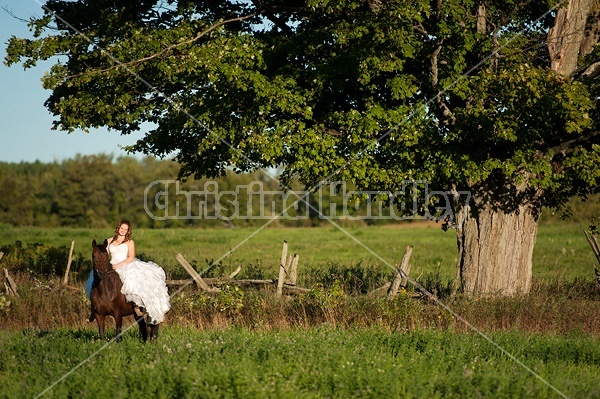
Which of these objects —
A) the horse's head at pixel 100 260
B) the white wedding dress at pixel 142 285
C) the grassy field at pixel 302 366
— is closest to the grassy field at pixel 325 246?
the grassy field at pixel 302 366

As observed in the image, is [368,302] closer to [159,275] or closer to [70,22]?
[159,275]

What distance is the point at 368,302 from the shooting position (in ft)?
48.6

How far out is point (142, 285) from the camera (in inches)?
463

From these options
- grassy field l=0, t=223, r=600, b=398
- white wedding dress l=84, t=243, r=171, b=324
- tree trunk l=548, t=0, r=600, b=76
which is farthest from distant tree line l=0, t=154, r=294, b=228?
white wedding dress l=84, t=243, r=171, b=324

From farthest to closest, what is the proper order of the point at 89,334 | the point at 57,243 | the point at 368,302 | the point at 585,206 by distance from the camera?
the point at 585,206, the point at 57,243, the point at 368,302, the point at 89,334

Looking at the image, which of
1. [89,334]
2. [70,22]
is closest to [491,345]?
[89,334]

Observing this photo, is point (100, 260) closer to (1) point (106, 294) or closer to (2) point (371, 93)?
(1) point (106, 294)

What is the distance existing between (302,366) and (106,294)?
12.2 ft

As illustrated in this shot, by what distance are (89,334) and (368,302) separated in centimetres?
540

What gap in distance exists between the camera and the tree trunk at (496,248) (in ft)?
54.4

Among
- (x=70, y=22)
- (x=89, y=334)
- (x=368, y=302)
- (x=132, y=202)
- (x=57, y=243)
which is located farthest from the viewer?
(x=132, y=202)

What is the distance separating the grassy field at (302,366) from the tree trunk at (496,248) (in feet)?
14.0

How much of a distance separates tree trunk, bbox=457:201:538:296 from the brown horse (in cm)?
795

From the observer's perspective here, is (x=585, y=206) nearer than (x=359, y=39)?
No
